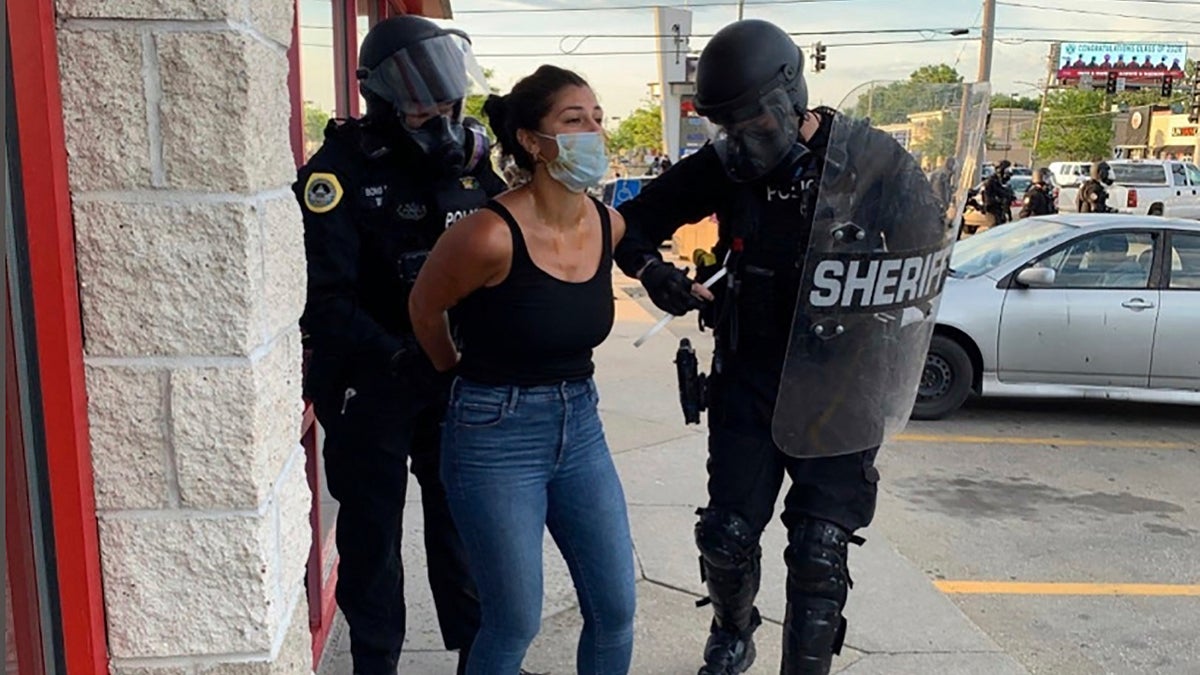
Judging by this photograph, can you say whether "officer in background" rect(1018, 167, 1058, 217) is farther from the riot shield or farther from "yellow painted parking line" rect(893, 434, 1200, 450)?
the riot shield

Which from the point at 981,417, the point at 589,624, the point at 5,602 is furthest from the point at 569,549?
the point at 981,417

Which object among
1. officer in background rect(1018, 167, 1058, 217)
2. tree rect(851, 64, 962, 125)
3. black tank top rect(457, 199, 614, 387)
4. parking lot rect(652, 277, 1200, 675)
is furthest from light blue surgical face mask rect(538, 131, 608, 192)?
officer in background rect(1018, 167, 1058, 217)

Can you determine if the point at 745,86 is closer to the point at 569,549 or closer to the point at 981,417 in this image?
the point at 569,549

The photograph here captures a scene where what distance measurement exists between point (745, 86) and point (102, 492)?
188cm

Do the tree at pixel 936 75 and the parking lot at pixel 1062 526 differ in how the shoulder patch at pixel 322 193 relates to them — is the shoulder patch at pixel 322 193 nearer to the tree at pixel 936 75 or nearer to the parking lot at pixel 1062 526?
the tree at pixel 936 75

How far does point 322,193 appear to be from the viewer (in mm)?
2420

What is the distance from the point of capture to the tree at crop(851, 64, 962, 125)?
8.70 ft

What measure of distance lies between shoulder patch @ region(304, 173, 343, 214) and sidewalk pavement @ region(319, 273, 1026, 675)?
1522mm

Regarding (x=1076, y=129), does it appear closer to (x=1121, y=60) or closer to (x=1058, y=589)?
(x=1121, y=60)

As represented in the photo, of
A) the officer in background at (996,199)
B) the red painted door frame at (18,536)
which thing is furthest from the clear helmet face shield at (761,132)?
the officer in background at (996,199)

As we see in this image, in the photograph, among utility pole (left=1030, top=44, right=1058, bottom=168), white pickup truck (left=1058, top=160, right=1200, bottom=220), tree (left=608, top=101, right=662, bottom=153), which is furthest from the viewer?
tree (left=608, top=101, right=662, bottom=153)

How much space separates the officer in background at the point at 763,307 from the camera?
2.67 meters

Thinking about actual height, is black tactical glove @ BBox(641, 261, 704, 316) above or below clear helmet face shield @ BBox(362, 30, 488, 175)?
below

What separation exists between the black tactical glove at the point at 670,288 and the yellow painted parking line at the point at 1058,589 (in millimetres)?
1959
